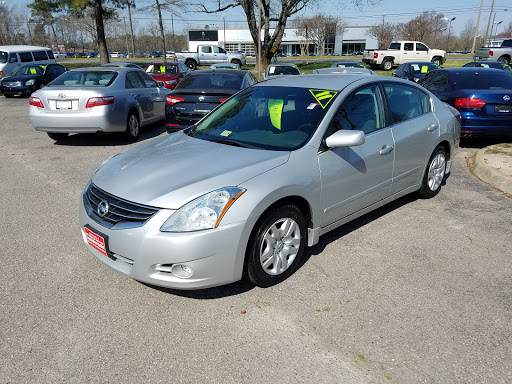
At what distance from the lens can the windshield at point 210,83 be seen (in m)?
8.19

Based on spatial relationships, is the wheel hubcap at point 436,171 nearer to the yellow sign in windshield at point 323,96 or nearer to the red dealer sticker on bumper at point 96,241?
the yellow sign in windshield at point 323,96

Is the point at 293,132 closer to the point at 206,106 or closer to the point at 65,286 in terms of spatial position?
the point at 65,286

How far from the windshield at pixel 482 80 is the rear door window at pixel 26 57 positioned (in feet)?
67.8

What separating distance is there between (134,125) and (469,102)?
6636 millimetres

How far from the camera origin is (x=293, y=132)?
3.68 metres

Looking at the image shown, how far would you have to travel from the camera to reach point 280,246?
10.8 ft

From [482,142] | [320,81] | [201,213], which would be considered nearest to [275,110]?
[320,81]

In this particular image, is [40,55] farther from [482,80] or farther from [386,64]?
[386,64]

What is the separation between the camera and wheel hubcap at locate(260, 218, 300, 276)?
3.16 m

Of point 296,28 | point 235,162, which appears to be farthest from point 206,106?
point 296,28

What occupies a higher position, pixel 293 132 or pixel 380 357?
pixel 293 132

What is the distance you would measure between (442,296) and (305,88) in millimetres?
2258

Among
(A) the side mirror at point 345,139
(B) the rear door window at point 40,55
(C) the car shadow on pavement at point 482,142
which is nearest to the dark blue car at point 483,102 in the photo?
(C) the car shadow on pavement at point 482,142

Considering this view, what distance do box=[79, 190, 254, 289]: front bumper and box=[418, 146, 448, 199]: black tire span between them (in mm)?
3078
